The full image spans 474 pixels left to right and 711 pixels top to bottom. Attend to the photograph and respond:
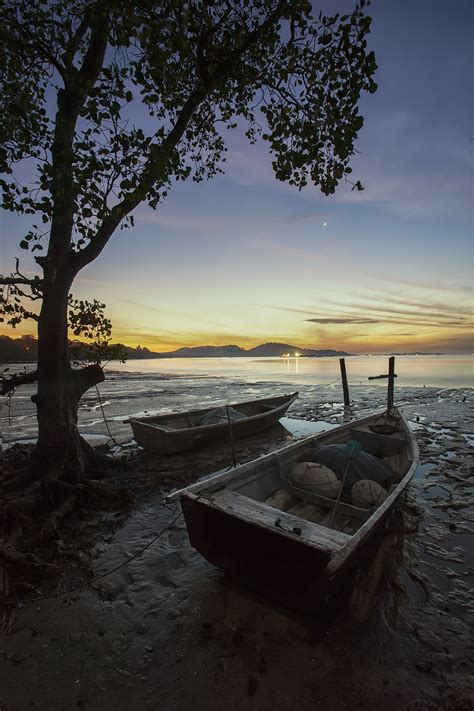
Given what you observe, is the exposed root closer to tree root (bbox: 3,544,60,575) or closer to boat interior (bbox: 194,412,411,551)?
tree root (bbox: 3,544,60,575)

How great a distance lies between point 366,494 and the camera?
6258 millimetres

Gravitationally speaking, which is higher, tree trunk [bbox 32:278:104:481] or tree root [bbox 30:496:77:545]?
tree trunk [bbox 32:278:104:481]

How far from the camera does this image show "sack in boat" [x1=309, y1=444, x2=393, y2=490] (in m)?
6.97

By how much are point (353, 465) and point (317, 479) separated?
100 cm

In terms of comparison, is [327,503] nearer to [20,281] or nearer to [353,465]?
[353,465]

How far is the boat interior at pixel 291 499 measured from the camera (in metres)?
4.54

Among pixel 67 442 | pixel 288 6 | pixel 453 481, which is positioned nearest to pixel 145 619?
pixel 67 442

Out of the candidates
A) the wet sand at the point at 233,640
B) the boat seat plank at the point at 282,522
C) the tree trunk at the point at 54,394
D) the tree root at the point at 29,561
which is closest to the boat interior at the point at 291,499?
the boat seat plank at the point at 282,522

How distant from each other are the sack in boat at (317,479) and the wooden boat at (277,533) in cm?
14

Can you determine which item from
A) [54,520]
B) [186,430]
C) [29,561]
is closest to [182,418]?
[186,430]

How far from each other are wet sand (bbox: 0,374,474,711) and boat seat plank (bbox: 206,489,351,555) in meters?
1.05

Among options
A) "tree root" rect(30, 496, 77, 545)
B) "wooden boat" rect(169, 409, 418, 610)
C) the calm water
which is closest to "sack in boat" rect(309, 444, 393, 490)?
"wooden boat" rect(169, 409, 418, 610)

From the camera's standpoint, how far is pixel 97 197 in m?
5.18

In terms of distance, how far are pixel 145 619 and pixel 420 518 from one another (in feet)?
19.9
